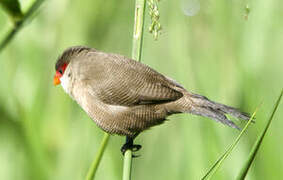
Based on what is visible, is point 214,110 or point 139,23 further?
point 214,110

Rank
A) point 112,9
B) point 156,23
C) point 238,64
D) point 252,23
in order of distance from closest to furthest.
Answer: point 156,23
point 238,64
point 252,23
point 112,9

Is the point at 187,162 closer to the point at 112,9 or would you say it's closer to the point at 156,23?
the point at 156,23

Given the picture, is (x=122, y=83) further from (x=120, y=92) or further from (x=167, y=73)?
(x=167, y=73)

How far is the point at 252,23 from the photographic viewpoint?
286 cm

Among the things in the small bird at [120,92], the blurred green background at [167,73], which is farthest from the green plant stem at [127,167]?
the blurred green background at [167,73]

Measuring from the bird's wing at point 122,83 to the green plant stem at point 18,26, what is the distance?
1391mm

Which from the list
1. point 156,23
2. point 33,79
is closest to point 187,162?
point 156,23

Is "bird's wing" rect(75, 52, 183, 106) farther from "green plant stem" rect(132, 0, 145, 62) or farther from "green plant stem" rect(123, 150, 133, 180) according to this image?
"green plant stem" rect(123, 150, 133, 180)

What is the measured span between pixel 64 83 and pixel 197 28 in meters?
1.36

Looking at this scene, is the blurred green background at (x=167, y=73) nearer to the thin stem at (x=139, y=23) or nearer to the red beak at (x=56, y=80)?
the red beak at (x=56, y=80)

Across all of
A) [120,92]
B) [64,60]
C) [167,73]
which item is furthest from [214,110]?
[167,73]

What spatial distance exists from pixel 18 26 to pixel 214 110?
1.52 m

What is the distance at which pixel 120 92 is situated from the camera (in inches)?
94.7

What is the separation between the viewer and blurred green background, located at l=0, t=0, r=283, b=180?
96.6 inches
